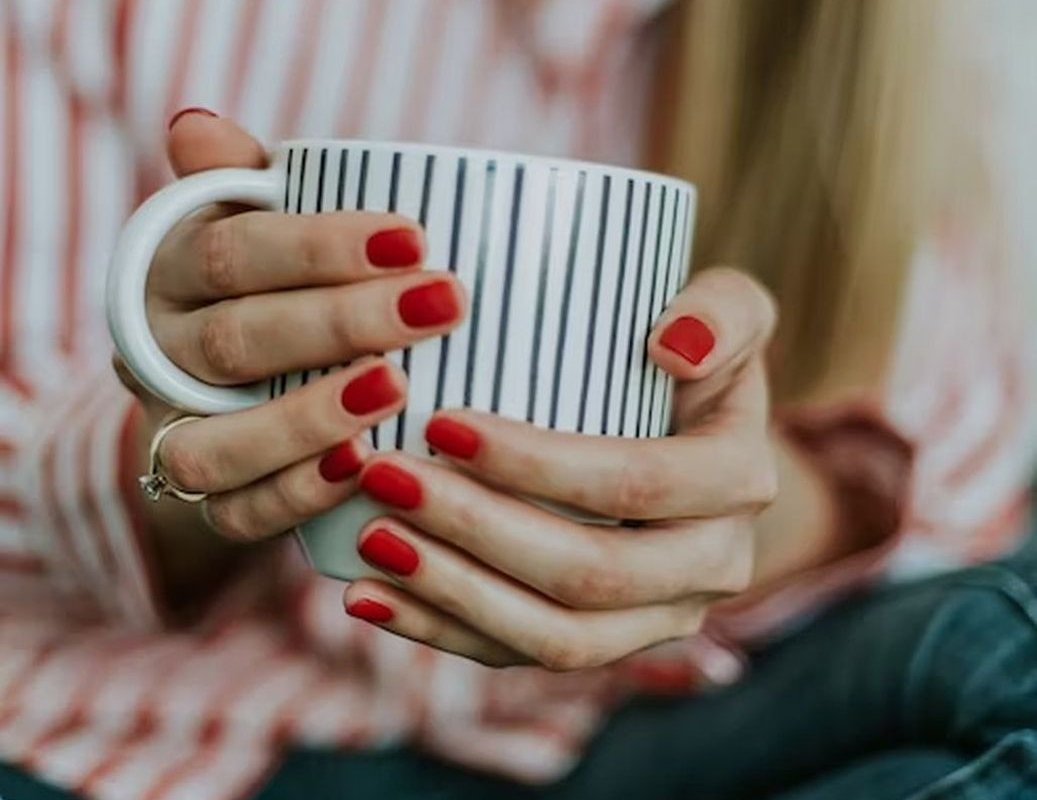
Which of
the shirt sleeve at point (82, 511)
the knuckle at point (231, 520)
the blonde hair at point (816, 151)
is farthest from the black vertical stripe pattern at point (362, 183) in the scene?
the blonde hair at point (816, 151)

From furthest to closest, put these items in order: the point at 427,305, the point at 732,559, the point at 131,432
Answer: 1. the point at 131,432
2. the point at 732,559
3. the point at 427,305

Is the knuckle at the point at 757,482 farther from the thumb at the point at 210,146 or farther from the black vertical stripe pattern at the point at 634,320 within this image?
the thumb at the point at 210,146

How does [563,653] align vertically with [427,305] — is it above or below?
below

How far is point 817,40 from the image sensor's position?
2.56 ft

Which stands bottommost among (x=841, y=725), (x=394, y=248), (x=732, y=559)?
(x=841, y=725)

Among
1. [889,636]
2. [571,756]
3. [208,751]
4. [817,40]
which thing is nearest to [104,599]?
→ [208,751]

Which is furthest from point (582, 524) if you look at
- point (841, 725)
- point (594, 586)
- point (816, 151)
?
point (816, 151)

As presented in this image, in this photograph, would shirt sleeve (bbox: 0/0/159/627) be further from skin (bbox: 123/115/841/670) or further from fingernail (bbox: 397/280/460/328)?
fingernail (bbox: 397/280/460/328)

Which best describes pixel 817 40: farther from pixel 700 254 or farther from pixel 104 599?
pixel 104 599

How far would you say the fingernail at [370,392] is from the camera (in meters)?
0.39

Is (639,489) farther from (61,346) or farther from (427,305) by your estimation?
(61,346)

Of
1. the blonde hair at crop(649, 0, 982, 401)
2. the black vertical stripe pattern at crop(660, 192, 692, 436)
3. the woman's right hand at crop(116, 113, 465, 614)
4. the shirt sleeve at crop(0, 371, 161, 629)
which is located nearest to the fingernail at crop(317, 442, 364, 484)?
the woman's right hand at crop(116, 113, 465, 614)

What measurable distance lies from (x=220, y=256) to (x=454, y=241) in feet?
0.22

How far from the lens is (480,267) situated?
0.39 metres
